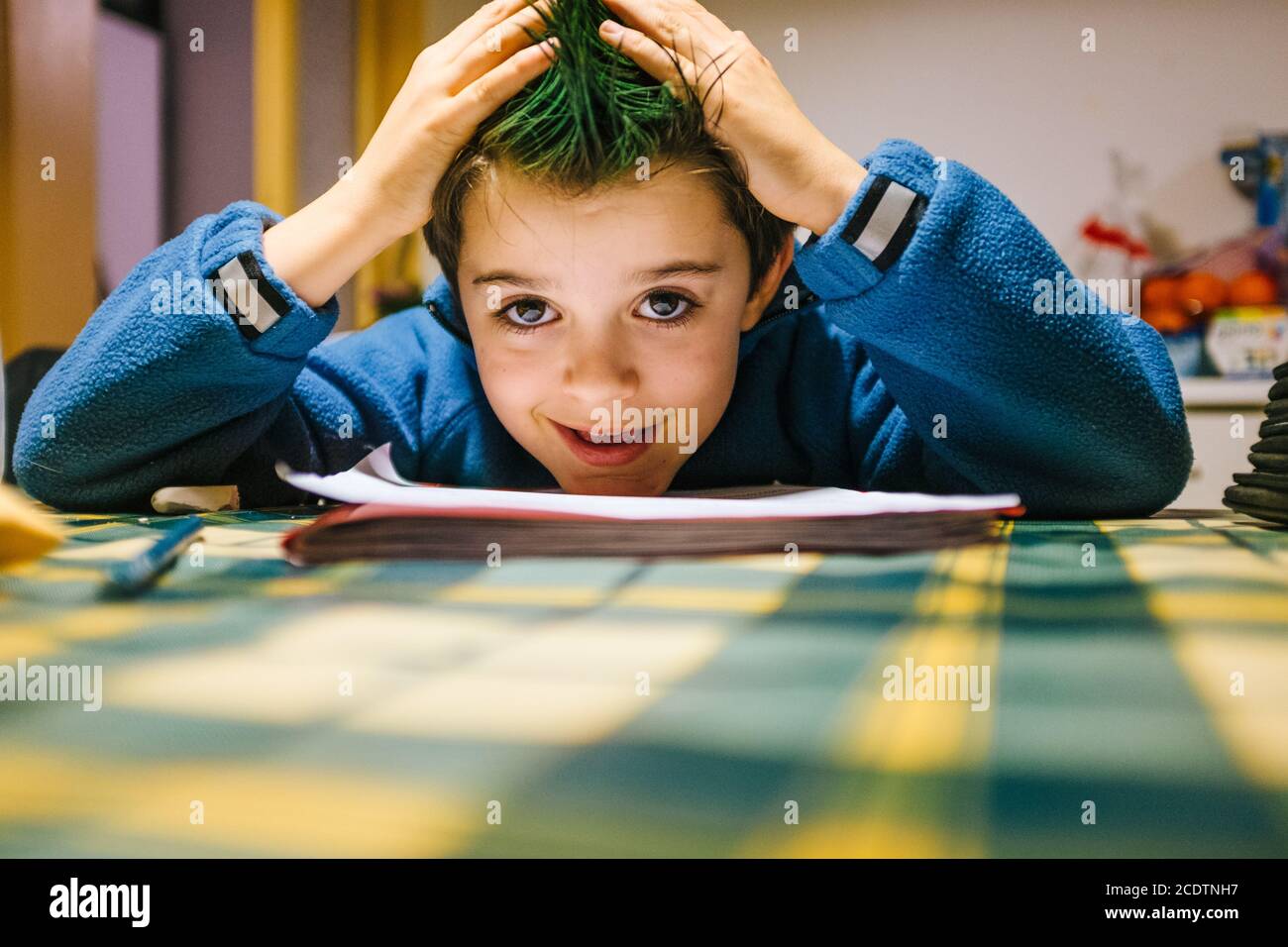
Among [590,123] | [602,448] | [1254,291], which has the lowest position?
[602,448]

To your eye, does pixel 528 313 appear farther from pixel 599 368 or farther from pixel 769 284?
pixel 769 284

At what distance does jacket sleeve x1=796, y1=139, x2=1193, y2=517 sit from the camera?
1.78 ft

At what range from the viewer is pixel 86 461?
0.63 metres

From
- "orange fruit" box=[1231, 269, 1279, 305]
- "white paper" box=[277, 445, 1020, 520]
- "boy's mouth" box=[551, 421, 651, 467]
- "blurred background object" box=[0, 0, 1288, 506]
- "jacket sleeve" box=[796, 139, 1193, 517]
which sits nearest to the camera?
"white paper" box=[277, 445, 1020, 520]

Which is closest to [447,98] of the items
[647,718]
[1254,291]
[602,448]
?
[602,448]

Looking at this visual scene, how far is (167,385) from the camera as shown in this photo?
0.62 meters

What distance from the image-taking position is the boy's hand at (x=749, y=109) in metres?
0.57

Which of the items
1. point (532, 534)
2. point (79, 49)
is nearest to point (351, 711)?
point (532, 534)

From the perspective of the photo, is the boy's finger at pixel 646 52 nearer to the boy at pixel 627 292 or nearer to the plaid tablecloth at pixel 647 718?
the boy at pixel 627 292

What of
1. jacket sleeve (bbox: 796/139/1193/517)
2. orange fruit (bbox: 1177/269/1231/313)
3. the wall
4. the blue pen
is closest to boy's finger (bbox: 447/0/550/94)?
jacket sleeve (bbox: 796/139/1193/517)

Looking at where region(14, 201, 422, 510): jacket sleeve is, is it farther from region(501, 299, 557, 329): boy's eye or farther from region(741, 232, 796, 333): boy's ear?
region(741, 232, 796, 333): boy's ear

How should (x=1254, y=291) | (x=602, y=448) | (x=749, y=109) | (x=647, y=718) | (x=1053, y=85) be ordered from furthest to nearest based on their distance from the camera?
(x=1053, y=85) < (x=1254, y=291) < (x=602, y=448) < (x=749, y=109) < (x=647, y=718)

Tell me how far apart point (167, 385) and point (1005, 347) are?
0.60m

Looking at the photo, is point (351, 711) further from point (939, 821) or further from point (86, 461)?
point (86, 461)
